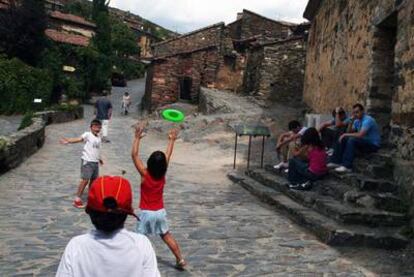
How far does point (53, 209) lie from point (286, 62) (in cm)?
1985

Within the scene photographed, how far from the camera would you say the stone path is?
573 centimetres

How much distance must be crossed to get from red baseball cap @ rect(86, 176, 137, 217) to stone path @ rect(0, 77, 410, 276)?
3.17 metres

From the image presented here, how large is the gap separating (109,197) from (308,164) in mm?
7050

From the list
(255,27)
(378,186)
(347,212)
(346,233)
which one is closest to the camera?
(346,233)

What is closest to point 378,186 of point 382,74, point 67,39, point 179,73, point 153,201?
point 382,74

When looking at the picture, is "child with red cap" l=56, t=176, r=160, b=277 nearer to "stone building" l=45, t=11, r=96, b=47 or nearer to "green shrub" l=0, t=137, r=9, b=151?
"green shrub" l=0, t=137, r=9, b=151

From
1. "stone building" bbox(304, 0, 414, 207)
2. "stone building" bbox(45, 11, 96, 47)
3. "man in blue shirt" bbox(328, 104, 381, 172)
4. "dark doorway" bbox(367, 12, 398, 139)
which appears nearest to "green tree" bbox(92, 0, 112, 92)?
"stone building" bbox(45, 11, 96, 47)

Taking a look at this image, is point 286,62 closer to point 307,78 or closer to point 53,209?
point 307,78

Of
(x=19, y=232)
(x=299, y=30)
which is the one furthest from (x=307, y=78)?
(x=19, y=232)

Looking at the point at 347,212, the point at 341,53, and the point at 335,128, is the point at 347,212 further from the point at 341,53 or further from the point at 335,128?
the point at 341,53

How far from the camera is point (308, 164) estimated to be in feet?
29.9

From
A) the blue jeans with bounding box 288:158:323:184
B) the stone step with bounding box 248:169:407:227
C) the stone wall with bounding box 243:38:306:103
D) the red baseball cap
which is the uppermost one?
the stone wall with bounding box 243:38:306:103

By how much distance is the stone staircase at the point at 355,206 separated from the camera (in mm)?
6617

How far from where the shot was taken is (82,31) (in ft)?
145
